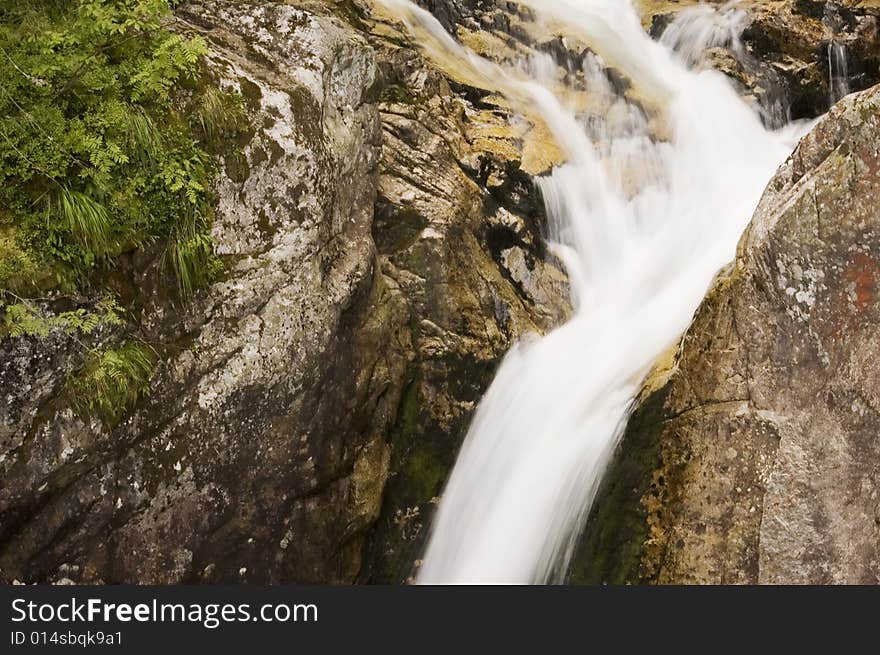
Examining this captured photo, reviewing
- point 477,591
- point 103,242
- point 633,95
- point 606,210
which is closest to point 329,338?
point 103,242

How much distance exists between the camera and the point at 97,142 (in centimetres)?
538

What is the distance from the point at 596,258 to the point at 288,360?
4.85m

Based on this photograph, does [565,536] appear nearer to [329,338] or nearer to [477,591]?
[477,591]

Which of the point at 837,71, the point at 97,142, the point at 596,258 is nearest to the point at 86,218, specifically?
the point at 97,142

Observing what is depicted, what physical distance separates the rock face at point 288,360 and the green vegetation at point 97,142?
270mm

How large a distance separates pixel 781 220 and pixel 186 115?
4924 mm

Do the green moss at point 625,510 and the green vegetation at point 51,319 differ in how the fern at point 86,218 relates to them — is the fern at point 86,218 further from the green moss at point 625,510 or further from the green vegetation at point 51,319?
the green moss at point 625,510

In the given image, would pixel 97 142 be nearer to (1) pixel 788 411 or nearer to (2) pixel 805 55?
(1) pixel 788 411

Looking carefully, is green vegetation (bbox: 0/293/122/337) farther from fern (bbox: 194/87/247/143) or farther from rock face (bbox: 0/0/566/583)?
fern (bbox: 194/87/247/143)

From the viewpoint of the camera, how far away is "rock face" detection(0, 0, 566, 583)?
17.7 feet

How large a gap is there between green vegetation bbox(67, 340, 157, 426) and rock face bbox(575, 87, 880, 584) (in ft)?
13.3

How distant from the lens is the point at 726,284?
561cm

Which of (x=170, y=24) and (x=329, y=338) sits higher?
(x=170, y=24)

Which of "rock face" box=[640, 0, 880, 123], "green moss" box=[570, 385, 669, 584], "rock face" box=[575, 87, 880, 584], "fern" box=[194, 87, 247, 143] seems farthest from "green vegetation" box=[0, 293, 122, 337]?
"rock face" box=[640, 0, 880, 123]
